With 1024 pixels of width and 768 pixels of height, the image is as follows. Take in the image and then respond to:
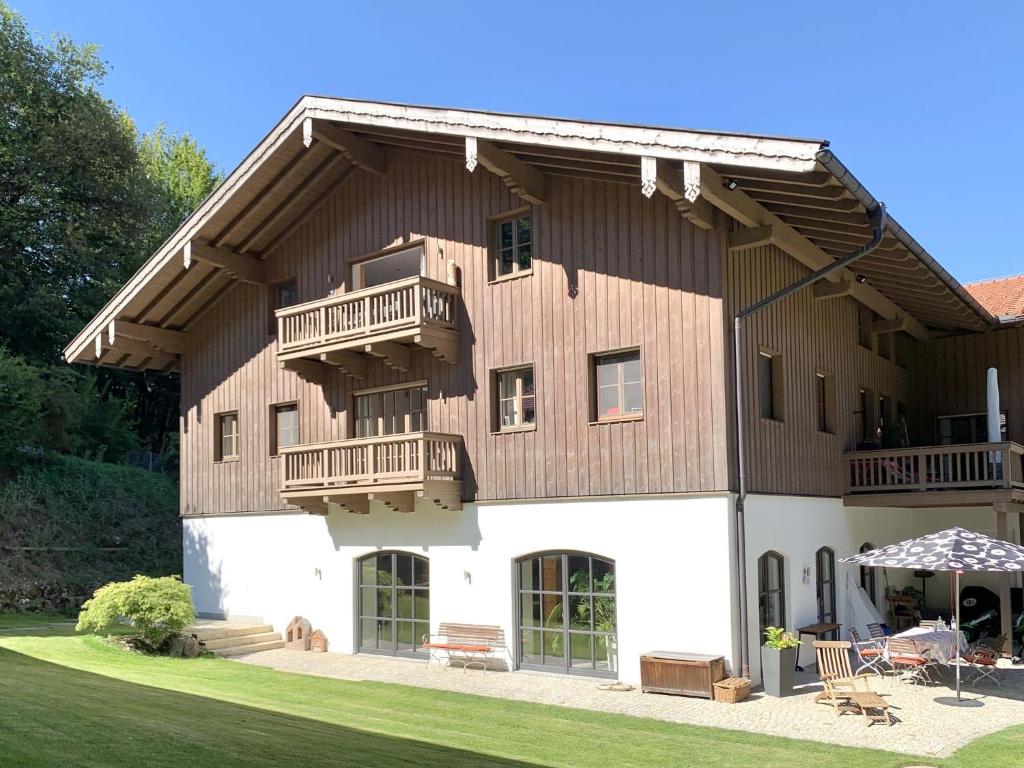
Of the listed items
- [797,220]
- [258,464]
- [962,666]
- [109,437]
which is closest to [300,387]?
[258,464]

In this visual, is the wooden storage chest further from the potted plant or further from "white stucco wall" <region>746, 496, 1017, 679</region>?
"white stucco wall" <region>746, 496, 1017, 679</region>

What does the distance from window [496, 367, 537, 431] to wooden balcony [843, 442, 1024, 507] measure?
665 centimetres

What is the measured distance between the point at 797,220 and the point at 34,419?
1982 centimetres

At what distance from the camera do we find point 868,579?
2011cm

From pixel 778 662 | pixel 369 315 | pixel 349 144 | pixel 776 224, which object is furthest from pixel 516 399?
pixel 778 662

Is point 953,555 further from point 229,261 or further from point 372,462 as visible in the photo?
point 229,261

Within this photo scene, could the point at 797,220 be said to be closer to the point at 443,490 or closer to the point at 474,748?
the point at 443,490

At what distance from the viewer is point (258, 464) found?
21312 mm

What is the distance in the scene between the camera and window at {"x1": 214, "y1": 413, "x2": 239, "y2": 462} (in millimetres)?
22094

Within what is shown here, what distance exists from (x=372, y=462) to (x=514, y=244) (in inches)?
185

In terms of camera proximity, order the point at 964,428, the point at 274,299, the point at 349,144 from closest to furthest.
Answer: the point at 349,144 < the point at 274,299 < the point at 964,428

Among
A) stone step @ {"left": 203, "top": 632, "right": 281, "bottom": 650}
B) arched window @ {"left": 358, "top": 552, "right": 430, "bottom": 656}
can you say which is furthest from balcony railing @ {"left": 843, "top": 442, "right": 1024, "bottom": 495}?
stone step @ {"left": 203, "top": 632, "right": 281, "bottom": 650}

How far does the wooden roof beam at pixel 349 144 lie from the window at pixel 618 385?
6.35 m

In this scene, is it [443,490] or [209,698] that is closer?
[209,698]
